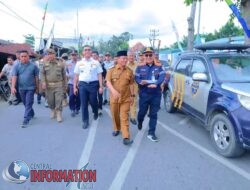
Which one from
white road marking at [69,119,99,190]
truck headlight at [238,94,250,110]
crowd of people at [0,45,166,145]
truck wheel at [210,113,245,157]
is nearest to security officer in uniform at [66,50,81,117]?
crowd of people at [0,45,166,145]

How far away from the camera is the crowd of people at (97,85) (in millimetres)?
5812

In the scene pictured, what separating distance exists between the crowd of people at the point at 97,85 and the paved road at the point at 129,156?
1.32ft

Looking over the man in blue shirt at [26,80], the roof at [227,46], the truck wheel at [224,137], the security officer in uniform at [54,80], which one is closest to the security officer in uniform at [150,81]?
the truck wheel at [224,137]

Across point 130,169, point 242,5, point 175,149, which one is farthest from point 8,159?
point 242,5

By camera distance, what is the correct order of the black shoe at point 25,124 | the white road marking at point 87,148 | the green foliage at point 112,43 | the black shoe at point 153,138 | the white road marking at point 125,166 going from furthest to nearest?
the green foliage at point 112,43 < the black shoe at point 25,124 < the black shoe at point 153,138 < the white road marking at point 87,148 < the white road marking at point 125,166

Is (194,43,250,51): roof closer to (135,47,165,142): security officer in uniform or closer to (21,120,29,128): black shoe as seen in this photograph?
(135,47,165,142): security officer in uniform

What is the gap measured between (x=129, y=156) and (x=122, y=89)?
4.50 ft

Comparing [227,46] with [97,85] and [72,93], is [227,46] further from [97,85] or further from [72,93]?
[72,93]

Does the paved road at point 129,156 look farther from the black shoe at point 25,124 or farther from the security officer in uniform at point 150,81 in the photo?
the security officer in uniform at point 150,81

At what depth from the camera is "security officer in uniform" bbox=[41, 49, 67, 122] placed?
753cm

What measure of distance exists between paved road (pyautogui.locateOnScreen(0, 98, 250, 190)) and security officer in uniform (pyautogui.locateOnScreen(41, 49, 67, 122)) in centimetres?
59

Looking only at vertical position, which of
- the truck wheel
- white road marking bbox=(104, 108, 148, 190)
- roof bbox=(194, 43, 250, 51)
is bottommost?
white road marking bbox=(104, 108, 148, 190)

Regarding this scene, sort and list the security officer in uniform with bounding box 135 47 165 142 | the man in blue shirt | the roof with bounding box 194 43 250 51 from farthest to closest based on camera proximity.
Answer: the man in blue shirt
the roof with bounding box 194 43 250 51
the security officer in uniform with bounding box 135 47 165 142

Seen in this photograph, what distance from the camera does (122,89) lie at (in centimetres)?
582
